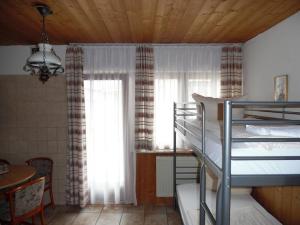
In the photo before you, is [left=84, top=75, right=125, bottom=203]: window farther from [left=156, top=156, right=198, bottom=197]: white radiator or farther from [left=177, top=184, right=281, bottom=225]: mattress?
[left=177, top=184, right=281, bottom=225]: mattress

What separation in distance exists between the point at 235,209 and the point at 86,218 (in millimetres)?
2194

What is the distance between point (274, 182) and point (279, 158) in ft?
0.50

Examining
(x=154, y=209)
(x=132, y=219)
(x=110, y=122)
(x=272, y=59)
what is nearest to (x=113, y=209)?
(x=132, y=219)

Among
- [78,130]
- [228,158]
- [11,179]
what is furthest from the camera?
[78,130]

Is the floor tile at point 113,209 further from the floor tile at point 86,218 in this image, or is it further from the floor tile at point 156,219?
the floor tile at point 156,219

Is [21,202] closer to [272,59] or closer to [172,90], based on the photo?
[172,90]

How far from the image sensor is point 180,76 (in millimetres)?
4047

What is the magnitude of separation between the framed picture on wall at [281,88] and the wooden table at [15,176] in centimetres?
326

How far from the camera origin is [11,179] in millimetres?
2947

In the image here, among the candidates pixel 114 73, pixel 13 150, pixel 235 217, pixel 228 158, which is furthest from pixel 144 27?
pixel 13 150

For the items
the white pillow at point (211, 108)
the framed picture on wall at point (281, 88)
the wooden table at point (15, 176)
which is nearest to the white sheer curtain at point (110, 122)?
the wooden table at point (15, 176)

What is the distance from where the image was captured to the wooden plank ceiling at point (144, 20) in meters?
2.32

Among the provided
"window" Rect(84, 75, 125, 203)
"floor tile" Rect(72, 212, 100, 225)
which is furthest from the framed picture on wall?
"floor tile" Rect(72, 212, 100, 225)

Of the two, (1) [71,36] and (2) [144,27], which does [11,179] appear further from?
(2) [144,27]
